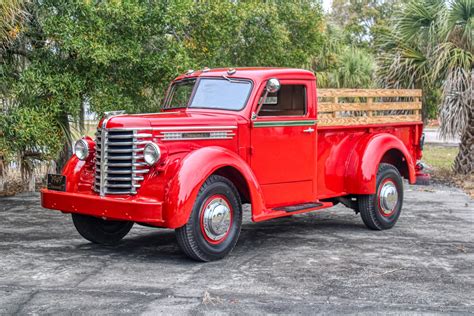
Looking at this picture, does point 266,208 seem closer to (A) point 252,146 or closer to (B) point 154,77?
(A) point 252,146

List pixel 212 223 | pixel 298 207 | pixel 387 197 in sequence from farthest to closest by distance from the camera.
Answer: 1. pixel 387 197
2. pixel 298 207
3. pixel 212 223

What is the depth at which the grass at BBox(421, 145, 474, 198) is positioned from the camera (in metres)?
13.7

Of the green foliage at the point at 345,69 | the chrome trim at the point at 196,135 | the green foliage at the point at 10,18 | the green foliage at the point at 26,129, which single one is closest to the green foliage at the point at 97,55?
the green foliage at the point at 26,129

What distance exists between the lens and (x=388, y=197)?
886cm

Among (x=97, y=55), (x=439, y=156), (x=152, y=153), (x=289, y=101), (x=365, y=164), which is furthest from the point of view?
(x=439, y=156)

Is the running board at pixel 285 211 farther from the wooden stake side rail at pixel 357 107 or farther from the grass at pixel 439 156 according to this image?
the grass at pixel 439 156

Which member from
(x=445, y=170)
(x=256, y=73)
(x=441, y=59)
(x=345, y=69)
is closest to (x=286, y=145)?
(x=256, y=73)

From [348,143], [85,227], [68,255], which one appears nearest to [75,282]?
[68,255]

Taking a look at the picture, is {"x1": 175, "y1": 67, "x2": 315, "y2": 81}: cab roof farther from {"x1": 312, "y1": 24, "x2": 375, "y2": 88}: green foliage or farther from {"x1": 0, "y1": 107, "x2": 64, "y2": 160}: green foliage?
{"x1": 312, "y1": 24, "x2": 375, "y2": 88}: green foliage

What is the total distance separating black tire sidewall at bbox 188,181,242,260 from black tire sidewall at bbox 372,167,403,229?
2341mm

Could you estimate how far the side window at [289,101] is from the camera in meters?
7.97

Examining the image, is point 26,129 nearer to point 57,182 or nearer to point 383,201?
point 57,182

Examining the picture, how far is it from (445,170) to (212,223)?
10.4 metres

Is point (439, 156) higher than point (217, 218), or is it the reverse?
point (439, 156)
